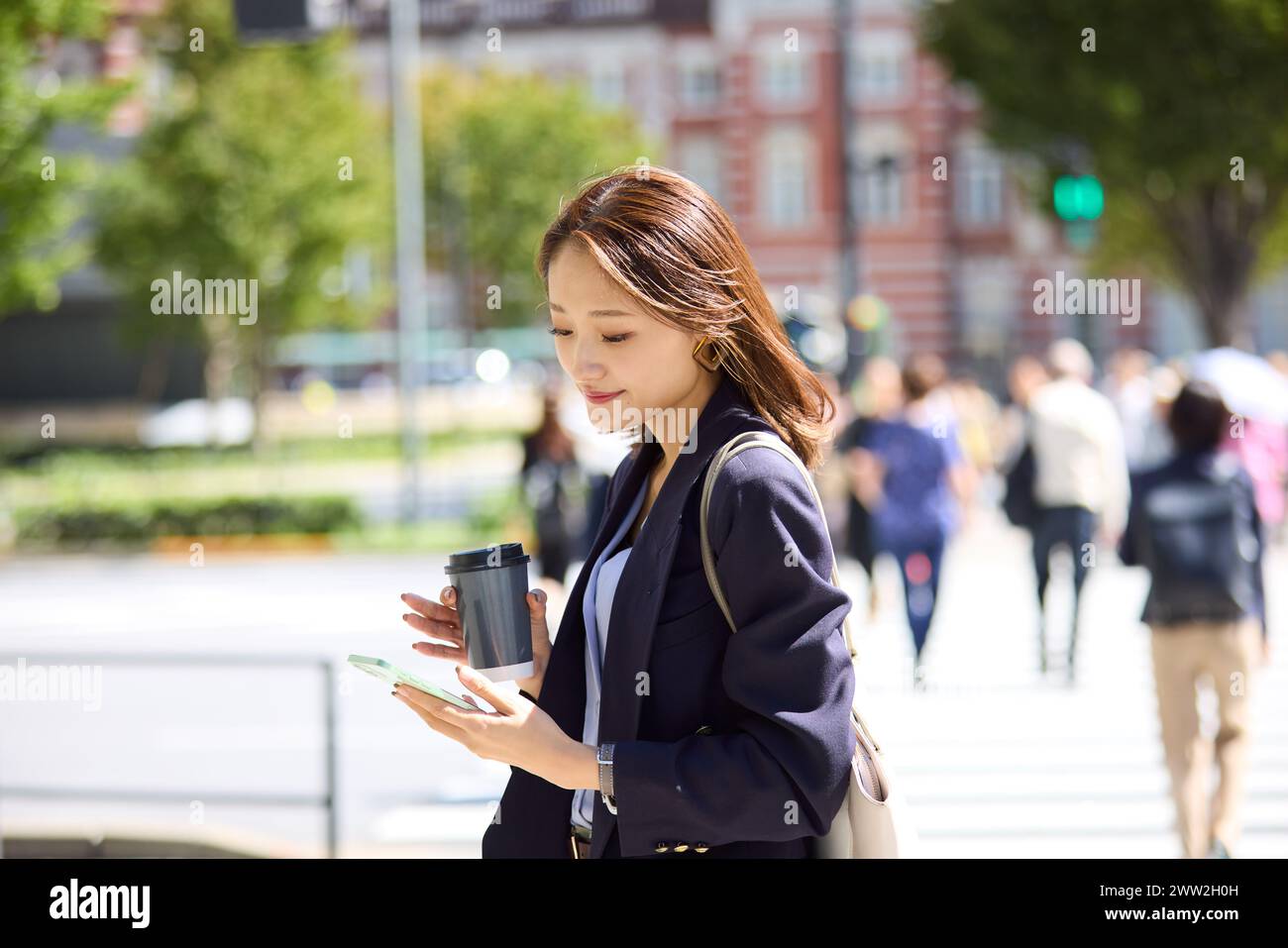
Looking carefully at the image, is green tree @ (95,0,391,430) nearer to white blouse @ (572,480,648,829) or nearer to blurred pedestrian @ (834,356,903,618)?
blurred pedestrian @ (834,356,903,618)

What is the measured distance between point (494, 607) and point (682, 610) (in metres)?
0.33

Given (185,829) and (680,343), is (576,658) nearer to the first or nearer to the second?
(680,343)

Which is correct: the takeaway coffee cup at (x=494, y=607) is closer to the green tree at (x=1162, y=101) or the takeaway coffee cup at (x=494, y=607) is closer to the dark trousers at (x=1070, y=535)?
the dark trousers at (x=1070, y=535)

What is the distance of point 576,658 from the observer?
2.06m

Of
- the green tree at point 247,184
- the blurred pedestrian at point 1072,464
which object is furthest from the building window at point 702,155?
the blurred pedestrian at point 1072,464

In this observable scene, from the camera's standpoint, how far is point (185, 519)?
1955 centimetres

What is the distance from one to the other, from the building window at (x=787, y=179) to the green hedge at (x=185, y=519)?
99.3 feet

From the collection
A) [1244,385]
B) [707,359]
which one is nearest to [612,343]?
Answer: [707,359]

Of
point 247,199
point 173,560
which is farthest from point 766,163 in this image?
point 173,560

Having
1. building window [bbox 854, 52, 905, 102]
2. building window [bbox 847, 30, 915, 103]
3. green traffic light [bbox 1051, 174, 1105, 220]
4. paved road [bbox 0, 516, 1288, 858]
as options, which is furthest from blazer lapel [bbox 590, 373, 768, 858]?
building window [bbox 854, 52, 905, 102]

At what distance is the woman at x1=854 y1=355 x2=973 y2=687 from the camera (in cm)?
906

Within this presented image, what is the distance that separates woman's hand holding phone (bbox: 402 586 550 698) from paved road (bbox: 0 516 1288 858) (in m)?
0.50

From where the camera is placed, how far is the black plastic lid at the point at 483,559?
2.04 meters

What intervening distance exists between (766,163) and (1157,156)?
26345 mm
